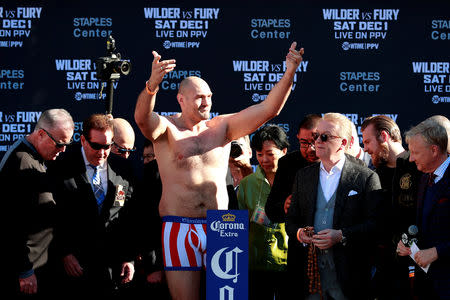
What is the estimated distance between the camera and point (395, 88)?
649 centimetres

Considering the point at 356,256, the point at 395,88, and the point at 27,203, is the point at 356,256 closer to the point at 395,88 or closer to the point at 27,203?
the point at 27,203

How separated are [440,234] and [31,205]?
2.48m

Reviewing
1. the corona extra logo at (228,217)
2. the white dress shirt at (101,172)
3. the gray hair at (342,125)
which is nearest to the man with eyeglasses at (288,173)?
the gray hair at (342,125)

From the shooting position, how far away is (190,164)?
4.13 metres

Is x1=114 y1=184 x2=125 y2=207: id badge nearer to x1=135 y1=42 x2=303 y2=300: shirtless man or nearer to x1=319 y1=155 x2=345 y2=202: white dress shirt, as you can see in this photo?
x1=135 y1=42 x2=303 y2=300: shirtless man

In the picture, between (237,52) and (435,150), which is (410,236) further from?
(237,52)

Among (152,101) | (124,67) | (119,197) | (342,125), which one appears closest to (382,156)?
(342,125)

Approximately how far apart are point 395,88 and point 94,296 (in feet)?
12.0

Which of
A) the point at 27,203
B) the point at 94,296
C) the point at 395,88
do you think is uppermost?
the point at 395,88

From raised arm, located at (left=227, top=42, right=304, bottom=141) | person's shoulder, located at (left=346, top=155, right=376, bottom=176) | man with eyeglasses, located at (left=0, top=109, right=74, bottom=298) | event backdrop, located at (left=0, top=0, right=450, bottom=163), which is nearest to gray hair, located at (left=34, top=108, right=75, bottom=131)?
man with eyeglasses, located at (left=0, top=109, right=74, bottom=298)

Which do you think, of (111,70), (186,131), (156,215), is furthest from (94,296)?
(111,70)

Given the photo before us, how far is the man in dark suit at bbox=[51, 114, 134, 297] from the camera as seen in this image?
434 cm

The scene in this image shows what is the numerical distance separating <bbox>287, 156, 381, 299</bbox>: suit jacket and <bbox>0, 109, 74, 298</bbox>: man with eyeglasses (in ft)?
5.22

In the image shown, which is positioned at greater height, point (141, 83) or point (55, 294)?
point (141, 83)
